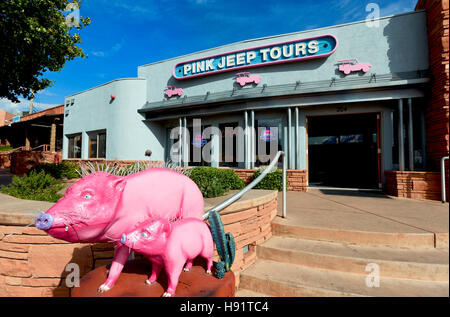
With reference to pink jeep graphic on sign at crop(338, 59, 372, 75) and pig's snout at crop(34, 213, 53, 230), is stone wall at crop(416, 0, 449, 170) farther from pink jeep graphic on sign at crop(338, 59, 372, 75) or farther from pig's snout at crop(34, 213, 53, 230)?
pig's snout at crop(34, 213, 53, 230)

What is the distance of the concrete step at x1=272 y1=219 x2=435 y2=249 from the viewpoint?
2.40m

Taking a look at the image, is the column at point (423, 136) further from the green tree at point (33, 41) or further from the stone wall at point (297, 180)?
the green tree at point (33, 41)

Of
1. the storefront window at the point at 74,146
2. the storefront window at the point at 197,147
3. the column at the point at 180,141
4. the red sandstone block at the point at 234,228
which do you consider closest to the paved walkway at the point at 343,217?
the red sandstone block at the point at 234,228

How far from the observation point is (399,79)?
6.83 m

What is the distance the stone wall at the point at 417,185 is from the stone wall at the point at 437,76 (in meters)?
0.55

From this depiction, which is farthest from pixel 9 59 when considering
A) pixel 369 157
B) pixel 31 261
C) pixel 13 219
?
pixel 369 157

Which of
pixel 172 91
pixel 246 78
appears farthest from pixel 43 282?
pixel 172 91

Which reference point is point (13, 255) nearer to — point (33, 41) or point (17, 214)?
point (17, 214)

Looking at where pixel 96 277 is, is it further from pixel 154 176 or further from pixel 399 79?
pixel 399 79

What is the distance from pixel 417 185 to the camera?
227 inches

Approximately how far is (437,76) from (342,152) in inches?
301

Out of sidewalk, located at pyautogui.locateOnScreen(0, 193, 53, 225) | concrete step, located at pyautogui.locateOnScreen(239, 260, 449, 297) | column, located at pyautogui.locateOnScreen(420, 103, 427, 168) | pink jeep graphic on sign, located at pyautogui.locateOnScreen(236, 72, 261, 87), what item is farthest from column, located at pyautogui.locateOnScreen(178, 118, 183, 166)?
column, located at pyautogui.locateOnScreen(420, 103, 427, 168)
